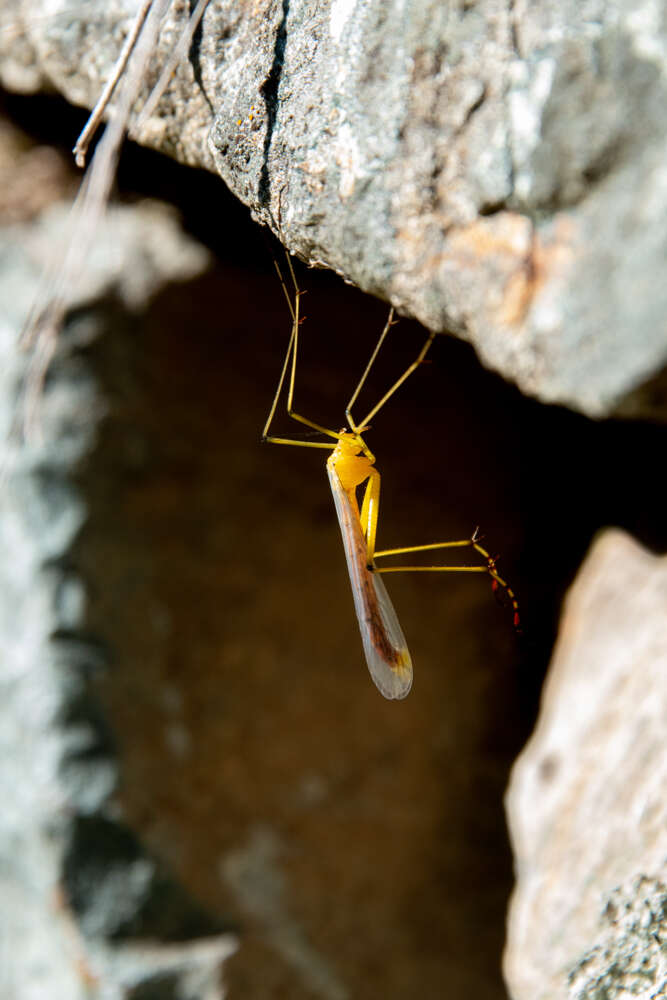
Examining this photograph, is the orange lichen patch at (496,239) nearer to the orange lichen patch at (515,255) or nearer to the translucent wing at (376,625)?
the orange lichen patch at (515,255)

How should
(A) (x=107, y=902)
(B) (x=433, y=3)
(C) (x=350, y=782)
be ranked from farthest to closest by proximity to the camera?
(C) (x=350, y=782), (A) (x=107, y=902), (B) (x=433, y=3)

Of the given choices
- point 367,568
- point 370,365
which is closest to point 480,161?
point 370,365

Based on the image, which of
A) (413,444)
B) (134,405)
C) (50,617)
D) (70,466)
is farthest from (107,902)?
(413,444)

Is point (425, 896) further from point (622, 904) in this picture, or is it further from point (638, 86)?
point (638, 86)

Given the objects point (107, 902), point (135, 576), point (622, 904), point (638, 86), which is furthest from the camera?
point (135, 576)

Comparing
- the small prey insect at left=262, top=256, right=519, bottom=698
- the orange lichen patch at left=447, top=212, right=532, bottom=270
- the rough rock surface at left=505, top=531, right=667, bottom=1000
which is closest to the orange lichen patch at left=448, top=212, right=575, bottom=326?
the orange lichen patch at left=447, top=212, right=532, bottom=270
